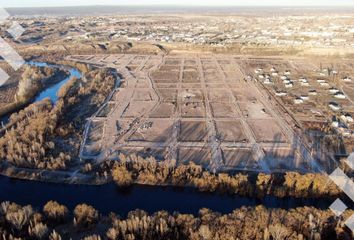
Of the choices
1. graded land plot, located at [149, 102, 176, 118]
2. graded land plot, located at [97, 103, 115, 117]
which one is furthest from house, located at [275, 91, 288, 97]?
graded land plot, located at [97, 103, 115, 117]

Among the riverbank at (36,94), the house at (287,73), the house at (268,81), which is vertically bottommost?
the riverbank at (36,94)

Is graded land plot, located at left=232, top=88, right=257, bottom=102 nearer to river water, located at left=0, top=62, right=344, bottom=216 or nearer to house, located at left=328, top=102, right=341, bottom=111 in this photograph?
house, located at left=328, top=102, right=341, bottom=111

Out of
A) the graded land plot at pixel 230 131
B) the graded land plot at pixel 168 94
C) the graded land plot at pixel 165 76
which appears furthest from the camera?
A: the graded land plot at pixel 165 76

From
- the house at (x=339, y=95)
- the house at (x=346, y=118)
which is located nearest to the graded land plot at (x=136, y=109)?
the house at (x=346, y=118)

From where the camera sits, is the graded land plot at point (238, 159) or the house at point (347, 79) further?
the house at point (347, 79)

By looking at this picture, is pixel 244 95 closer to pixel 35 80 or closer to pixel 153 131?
pixel 153 131

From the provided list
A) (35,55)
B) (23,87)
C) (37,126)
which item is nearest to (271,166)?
(37,126)

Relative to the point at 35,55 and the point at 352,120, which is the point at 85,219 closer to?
the point at 352,120

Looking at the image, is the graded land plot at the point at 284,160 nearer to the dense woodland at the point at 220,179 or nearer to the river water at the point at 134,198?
the dense woodland at the point at 220,179
